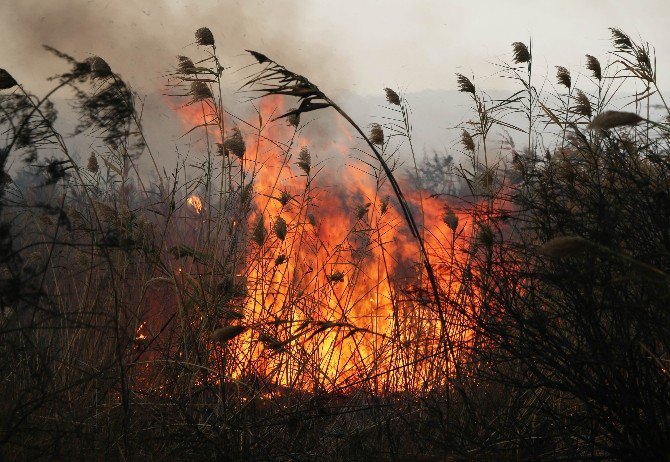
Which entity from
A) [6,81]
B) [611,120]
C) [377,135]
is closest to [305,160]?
[377,135]

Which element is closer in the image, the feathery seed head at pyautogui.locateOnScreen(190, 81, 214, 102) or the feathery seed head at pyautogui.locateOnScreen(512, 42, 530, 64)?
the feathery seed head at pyautogui.locateOnScreen(190, 81, 214, 102)

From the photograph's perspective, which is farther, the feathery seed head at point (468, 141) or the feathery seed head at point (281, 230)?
the feathery seed head at point (468, 141)

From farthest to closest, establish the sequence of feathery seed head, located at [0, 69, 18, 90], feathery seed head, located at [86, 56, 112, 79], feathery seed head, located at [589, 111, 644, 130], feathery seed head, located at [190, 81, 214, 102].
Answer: feathery seed head, located at [190, 81, 214, 102], feathery seed head, located at [86, 56, 112, 79], feathery seed head, located at [0, 69, 18, 90], feathery seed head, located at [589, 111, 644, 130]

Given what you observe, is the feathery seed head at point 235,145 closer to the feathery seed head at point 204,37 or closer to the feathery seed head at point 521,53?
the feathery seed head at point 204,37

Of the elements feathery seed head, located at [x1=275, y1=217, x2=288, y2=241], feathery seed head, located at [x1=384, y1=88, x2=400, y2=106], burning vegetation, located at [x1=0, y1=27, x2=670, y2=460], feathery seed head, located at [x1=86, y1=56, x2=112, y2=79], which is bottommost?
burning vegetation, located at [x1=0, y1=27, x2=670, y2=460]

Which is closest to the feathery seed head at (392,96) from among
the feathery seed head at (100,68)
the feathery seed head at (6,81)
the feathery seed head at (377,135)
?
the feathery seed head at (377,135)

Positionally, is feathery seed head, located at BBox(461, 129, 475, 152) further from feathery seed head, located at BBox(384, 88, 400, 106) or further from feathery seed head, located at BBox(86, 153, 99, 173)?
feathery seed head, located at BBox(86, 153, 99, 173)

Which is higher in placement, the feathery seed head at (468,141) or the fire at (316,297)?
the feathery seed head at (468,141)

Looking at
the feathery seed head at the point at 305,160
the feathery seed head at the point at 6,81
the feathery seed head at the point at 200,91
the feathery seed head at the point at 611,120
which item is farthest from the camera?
the feathery seed head at the point at 305,160

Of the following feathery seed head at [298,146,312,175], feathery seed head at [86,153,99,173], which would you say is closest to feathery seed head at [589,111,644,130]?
feathery seed head at [298,146,312,175]

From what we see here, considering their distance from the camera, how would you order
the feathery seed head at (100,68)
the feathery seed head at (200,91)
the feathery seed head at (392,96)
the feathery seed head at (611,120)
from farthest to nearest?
the feathery seed head at (392,96)
the feathery seed head at (200,91)
the feathery seed head at (100,68)
the feathery seed head at (611,120)

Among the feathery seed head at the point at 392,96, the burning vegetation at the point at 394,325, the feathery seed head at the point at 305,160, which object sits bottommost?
the burning vegetation at the point at 394,325

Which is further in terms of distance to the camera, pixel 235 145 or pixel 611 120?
pixel 235 145

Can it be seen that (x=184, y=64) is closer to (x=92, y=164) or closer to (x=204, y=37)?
(x=204, y=37)
